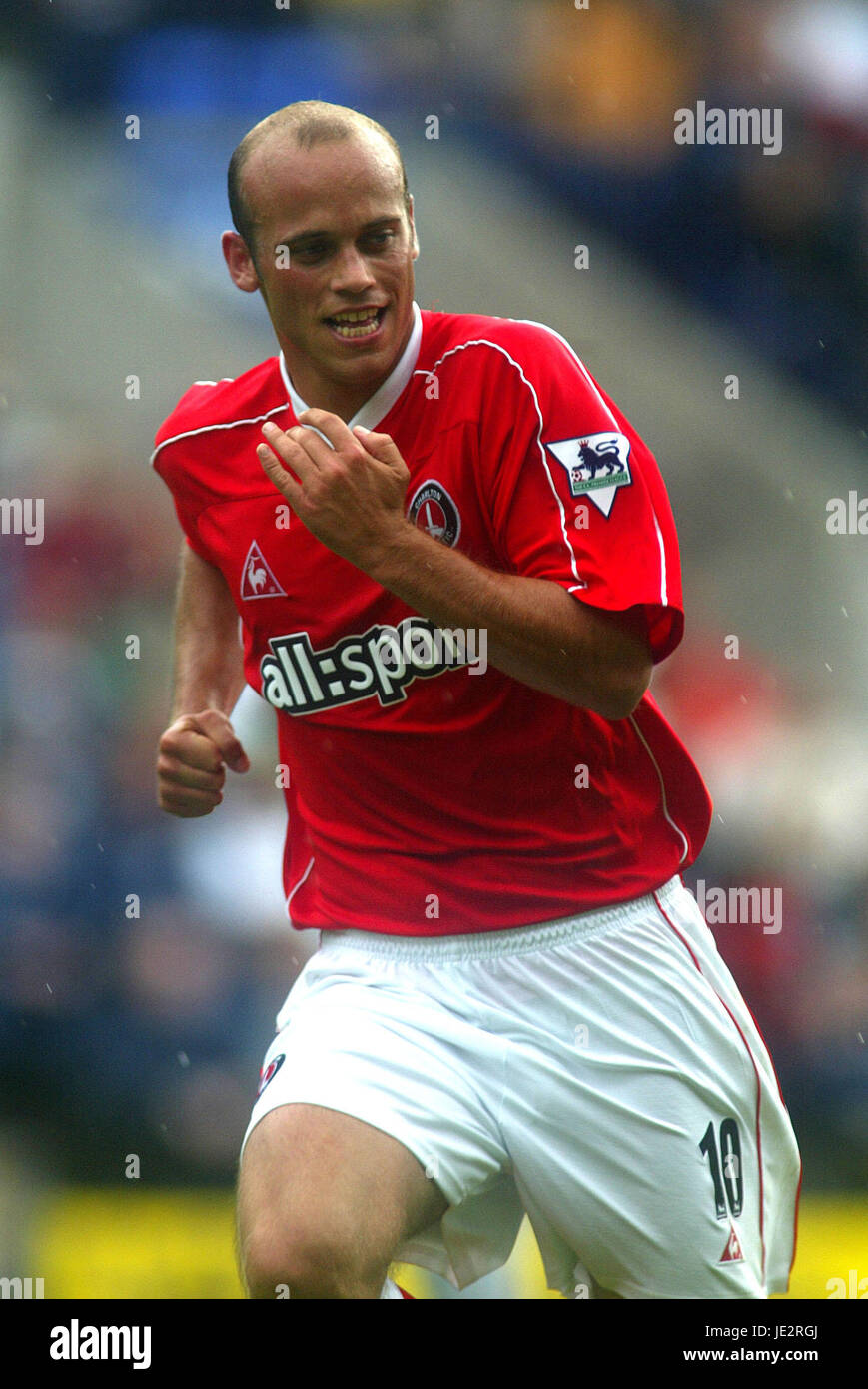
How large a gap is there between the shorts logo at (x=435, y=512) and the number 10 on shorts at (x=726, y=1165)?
1062mm

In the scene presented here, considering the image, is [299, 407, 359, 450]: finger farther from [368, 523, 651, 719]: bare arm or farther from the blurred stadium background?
the blurred stadium background

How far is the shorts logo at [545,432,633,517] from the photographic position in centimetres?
244

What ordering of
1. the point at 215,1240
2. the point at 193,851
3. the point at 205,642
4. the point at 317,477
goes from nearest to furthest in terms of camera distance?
the point at 317,477 < the point at 205,642 < the point at 215,1240 < the point at 193,851

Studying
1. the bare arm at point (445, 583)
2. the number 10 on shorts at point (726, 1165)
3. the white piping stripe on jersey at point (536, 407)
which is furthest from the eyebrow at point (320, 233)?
the number 10 on shorts at point (726, 1165)

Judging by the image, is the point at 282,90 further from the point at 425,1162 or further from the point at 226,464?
the point at 425,1162

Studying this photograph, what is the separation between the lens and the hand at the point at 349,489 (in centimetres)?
228

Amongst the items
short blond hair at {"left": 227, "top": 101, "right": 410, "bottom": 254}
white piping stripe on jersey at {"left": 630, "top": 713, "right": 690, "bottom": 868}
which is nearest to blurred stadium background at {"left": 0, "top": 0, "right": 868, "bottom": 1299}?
white piping stripe on jersey at {"left": 630, "top": 713, "right": 690, "bottom": 868}

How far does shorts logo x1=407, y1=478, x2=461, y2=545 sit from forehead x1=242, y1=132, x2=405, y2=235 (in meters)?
0.43

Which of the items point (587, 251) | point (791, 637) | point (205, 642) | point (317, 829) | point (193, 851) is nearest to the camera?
point (317, 829)

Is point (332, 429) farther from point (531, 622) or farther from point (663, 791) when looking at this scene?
point (663, 791)

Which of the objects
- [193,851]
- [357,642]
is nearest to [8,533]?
[193,851]

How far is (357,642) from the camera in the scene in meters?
2.64

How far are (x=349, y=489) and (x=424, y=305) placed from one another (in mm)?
5988

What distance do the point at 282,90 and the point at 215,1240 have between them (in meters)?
5.79
